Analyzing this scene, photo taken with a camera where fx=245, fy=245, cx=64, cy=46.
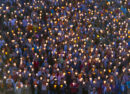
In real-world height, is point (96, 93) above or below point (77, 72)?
below

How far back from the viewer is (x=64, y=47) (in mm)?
11711

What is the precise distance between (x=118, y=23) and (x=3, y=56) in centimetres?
668

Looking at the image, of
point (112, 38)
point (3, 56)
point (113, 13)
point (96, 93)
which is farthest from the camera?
point (113, 13)

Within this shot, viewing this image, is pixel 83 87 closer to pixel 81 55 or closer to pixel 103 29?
pixel 81 55

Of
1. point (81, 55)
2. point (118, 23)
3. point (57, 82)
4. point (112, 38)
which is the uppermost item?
point (118, 23)

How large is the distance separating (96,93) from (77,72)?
147 cm

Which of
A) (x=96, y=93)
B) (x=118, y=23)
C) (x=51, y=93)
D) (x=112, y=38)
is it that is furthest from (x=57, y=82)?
(x=118, y=23)

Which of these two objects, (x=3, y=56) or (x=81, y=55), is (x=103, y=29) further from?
(x=3, y=56)

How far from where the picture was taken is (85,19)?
14.0 m

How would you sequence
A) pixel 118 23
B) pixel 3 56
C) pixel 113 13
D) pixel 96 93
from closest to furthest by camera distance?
Result: pixel 96 93, pixel 3 56, pixel 118 23, pixel 113 13

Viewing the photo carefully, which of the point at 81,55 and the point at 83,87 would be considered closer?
the point at 83,87

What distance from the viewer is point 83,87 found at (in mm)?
9836

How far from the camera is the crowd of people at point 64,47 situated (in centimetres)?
982

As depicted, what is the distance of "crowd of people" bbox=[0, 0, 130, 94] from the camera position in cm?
982
